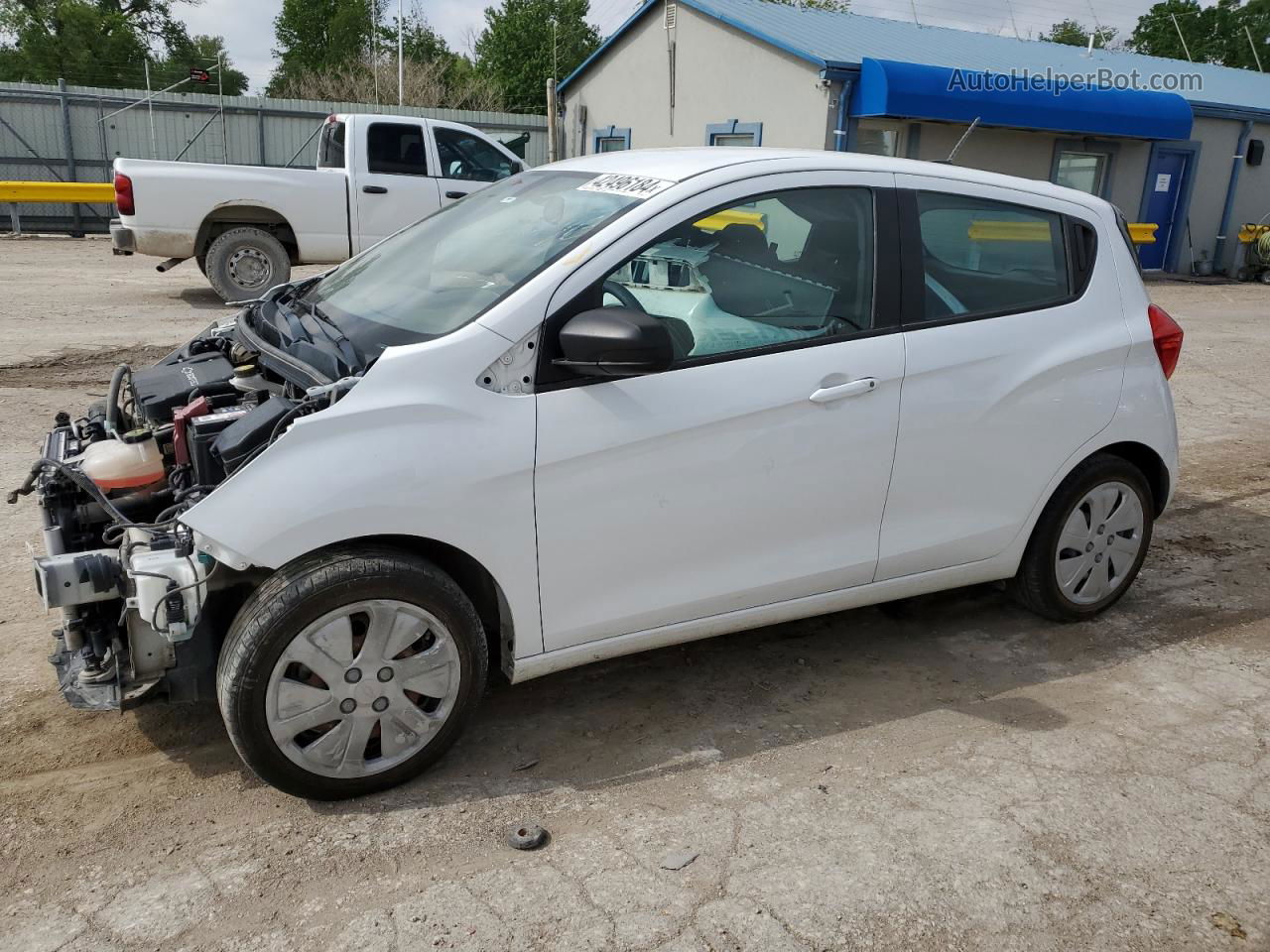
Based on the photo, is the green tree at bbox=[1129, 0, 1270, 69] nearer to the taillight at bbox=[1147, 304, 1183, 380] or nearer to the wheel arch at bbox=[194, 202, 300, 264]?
the wheel arch at bbox=[194, 202, 300, 264]

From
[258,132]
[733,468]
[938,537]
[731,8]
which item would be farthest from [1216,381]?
[258,132]

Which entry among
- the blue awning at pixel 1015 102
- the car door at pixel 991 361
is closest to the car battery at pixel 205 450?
the car door at pixel 991 361

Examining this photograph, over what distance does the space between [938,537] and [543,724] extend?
1.60 meters

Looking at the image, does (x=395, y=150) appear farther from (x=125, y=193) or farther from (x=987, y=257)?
(x=987, y=257)

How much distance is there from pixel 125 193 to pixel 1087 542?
1015cm

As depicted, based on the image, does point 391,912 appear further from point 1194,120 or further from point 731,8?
point 1194,120

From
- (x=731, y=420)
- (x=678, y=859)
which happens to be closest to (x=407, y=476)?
(x=731, y=420)

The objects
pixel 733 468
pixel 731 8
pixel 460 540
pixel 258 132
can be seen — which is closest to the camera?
pixel 460 540

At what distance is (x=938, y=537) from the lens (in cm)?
392

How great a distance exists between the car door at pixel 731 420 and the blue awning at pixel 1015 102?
13.9m

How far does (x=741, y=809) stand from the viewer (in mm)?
3148

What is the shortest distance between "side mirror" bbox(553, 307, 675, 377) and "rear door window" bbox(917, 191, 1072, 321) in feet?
4.04

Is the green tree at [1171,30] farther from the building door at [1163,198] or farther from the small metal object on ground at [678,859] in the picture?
the small metal object on ground at [678,859]

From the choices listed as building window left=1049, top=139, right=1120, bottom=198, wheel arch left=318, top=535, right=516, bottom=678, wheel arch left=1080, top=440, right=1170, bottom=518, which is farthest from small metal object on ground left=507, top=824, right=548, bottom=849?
building window left=1049, top=139, right=1120, bottom=198
